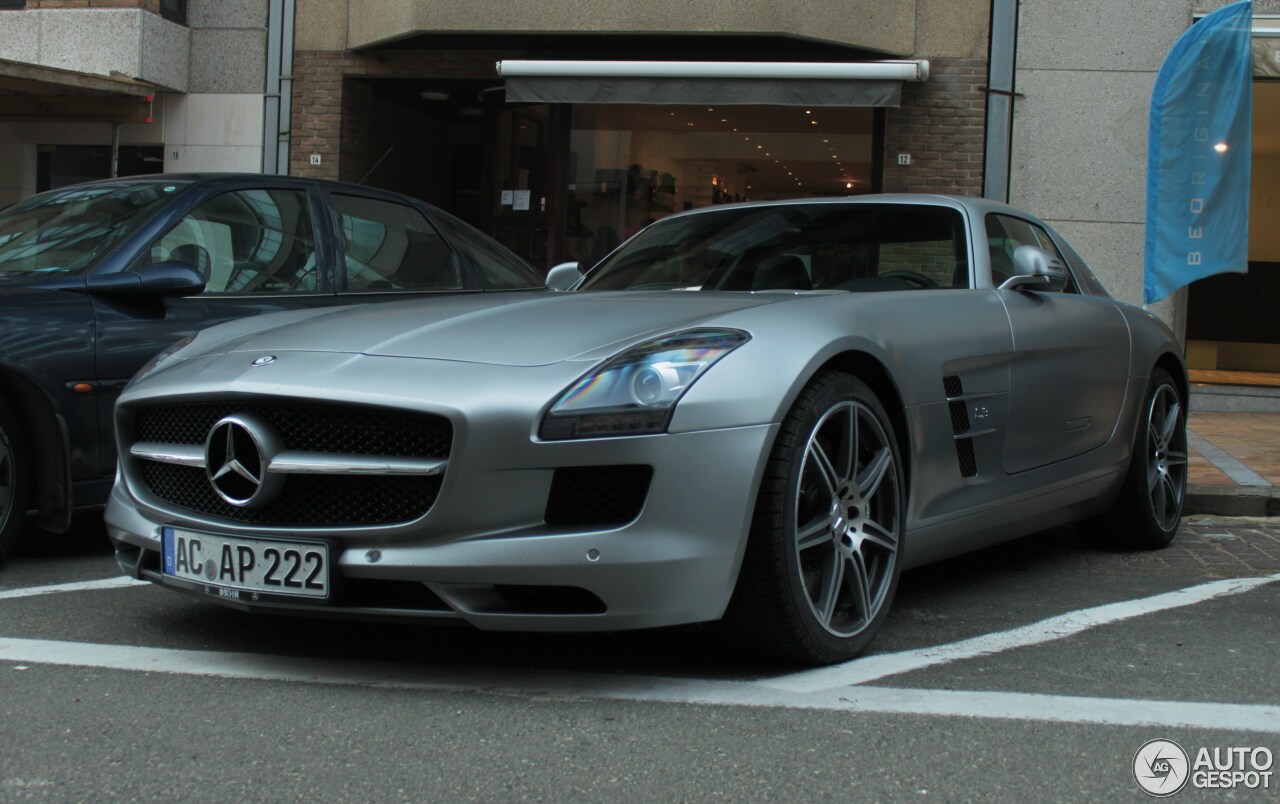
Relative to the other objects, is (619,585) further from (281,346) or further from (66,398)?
(66,398)

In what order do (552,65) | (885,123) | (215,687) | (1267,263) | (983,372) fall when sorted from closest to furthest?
(215,687) < (983,372) < (552,65) < (885,123) < (1267,263)

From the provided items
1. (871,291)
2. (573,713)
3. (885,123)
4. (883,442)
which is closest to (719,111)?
(885,123)

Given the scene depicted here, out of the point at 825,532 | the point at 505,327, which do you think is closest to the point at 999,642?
the point at 825,532

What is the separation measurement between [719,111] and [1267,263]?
220 inches

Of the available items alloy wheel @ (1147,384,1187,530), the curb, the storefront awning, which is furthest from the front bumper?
the storefront awning

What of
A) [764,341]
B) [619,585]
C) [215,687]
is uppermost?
[764,341]

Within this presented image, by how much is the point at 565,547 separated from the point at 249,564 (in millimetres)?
759

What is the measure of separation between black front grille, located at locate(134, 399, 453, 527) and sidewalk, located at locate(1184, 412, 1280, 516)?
16.2ft

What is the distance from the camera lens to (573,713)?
9.83ft

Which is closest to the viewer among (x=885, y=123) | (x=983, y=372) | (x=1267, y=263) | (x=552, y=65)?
(x=983, y=372)

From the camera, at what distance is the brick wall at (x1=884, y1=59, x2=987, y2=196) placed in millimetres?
12273

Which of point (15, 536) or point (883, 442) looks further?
point (15, 536)

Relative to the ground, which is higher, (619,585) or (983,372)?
(983,372)

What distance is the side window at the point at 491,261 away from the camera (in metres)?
6.34
